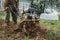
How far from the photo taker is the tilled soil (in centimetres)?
559

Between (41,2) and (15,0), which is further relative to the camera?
(41,2)

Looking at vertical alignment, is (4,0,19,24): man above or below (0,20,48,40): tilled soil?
above

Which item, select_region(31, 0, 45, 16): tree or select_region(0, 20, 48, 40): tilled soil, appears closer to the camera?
select_region(0, 20, 48, 40): tilled soil

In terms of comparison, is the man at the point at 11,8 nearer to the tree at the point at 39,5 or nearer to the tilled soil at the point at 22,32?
the tilled soil at the point at 22,32

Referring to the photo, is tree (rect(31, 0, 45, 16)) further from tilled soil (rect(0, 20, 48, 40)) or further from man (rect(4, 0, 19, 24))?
tilled soil (rect(0, 20, 48, 40))

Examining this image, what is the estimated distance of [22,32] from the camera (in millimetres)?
5730

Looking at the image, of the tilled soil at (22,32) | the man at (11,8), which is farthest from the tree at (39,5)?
the tilled soil at (22,32)

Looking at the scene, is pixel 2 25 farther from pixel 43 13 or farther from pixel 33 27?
pixel 43 13

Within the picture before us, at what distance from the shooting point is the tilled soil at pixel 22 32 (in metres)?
5.59

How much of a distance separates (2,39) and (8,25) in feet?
2.11

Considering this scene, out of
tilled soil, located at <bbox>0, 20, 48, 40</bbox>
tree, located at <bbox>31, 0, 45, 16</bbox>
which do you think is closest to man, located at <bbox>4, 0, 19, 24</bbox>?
tilled soil, located at <bbox>0, 20, 48, 40</bbox>

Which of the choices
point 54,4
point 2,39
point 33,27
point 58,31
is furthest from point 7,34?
point 54,4

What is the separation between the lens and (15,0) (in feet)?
20.2

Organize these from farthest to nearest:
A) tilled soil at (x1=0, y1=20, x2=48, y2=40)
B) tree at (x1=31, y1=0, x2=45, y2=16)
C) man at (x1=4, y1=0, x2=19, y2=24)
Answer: tree at (x1=31, y1=0, x2=45, y2=16)
man at (x1=4, y1=0, x2=19, y2=24)
tilled soil at (x1=0, y1=20, x2=48, y2=40)
